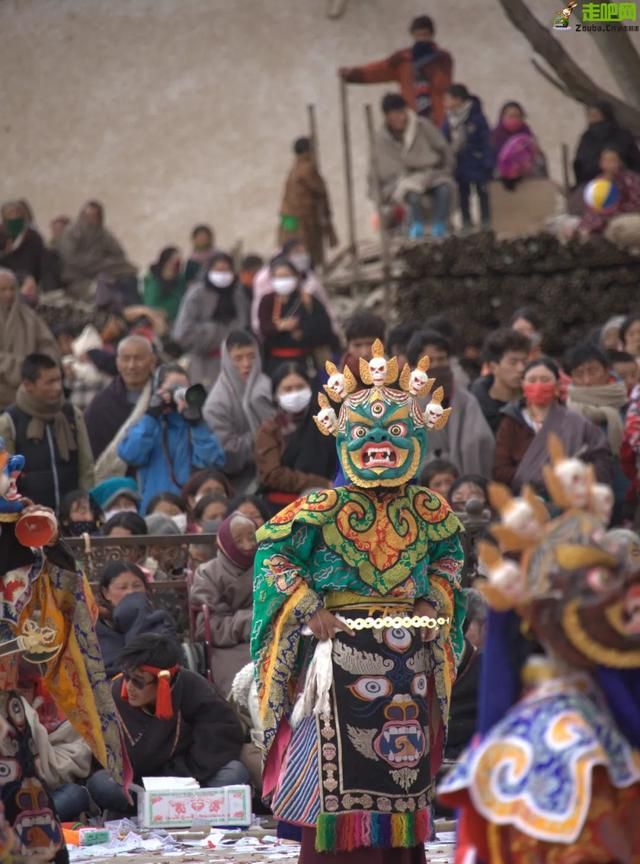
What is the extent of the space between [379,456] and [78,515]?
3.69 meters

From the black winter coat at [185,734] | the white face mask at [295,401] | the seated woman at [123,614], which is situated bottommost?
the black winter coat at [185,734]

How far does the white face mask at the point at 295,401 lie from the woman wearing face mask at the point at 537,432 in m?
1.15

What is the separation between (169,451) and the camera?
486 inches

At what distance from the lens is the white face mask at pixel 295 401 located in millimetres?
12344

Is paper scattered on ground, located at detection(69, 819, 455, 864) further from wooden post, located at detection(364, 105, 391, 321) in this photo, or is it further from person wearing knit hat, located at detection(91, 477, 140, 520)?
wooden post, located at detection(364, 105, 391, 321)

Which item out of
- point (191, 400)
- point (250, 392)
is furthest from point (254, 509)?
point (250, 392)

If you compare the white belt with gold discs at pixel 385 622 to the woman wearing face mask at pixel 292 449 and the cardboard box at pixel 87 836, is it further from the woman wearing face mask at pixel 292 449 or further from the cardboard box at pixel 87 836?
the woman wearing face mask at pixel 292 449

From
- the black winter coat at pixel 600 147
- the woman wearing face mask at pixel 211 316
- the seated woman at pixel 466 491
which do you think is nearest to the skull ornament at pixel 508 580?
the seated woman at pixel 466 491

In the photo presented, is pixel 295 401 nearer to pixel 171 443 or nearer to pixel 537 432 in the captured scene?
pixel 171 443

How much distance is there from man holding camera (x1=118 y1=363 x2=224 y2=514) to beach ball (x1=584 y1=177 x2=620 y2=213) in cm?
564

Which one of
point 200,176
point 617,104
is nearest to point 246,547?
point 617,104

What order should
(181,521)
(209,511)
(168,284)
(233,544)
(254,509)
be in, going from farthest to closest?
(168,284)
(181,521)
(209,511)
(254,509)
(233,544)

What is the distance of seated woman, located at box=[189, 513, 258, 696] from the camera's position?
413 inches

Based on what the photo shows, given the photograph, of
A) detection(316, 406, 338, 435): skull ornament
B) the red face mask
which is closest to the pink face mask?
the red face mask
